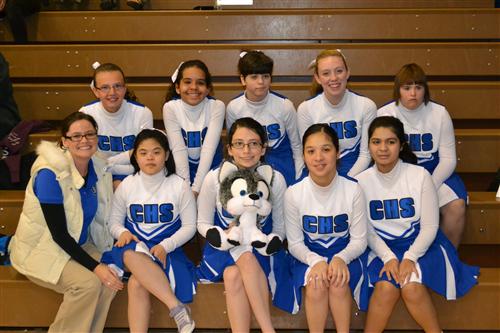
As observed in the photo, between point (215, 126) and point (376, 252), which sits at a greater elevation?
point (215, 126)

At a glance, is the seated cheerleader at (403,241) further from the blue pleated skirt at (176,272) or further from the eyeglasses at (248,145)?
the blue pleated skirt at (176,272)

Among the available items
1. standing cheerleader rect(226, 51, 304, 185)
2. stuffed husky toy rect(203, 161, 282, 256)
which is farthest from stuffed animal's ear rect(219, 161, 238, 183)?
standing cheerleader rect(226, 51, 304, 185)

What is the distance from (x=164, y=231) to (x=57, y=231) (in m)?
0.39

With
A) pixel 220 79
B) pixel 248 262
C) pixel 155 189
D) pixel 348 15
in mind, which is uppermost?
pixel 348 15

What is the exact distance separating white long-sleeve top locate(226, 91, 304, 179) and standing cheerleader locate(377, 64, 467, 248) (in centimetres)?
41

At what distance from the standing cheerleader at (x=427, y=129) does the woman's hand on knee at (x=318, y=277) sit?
671 mm

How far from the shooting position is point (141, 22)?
400 centimetres

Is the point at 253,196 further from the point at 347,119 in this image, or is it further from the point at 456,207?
the point at 456,207

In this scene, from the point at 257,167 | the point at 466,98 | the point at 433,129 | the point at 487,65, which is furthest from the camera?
the point at 487,65

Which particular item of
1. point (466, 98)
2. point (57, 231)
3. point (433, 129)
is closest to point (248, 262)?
point (57, 231)

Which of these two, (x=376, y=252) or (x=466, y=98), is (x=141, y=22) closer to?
(x=466, y=98)

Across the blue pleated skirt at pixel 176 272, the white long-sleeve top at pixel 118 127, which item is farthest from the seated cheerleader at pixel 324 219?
the white long-sleeve top at pixel 118 127

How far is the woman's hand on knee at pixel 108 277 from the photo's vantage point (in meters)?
2.20

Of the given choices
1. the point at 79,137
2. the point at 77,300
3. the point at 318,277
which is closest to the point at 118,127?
the point at 79,137
